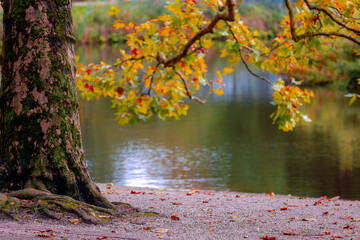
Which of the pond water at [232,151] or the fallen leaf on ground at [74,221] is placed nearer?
the fallen leaf on ground at [74,221]

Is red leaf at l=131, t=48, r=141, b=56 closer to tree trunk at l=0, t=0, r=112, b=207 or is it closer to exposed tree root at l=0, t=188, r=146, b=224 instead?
tree trunk at l=0, t=0, r=112, b=207

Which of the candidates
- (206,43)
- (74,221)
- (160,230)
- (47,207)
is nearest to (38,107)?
(47,207)

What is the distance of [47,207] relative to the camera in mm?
5086

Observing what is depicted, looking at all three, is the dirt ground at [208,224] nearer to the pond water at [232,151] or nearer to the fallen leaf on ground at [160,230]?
the fallen leaf on ground at [160,230]

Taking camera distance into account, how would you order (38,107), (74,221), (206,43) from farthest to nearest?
(206,43)
(38,107)
(74,221)

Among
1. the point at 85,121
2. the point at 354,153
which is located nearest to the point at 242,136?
the point at 354,153

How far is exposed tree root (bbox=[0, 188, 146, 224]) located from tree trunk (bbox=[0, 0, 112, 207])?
0.55 ft

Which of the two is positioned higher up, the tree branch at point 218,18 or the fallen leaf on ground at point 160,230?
the tree branch at point 218,18

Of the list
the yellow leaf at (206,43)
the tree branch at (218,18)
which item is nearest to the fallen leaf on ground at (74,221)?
the tree branch at (218,18)

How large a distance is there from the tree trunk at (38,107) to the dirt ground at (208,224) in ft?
1.89

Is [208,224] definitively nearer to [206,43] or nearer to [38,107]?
[38,107]

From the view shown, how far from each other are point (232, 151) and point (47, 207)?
10.8m

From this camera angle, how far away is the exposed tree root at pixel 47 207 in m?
5.00

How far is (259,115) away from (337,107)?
3557 millimetres
